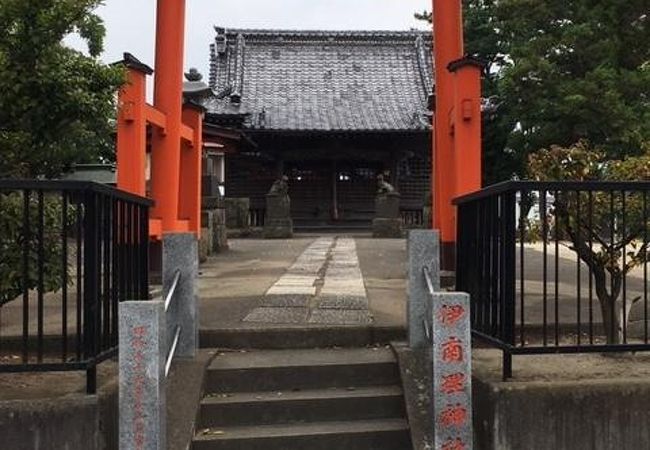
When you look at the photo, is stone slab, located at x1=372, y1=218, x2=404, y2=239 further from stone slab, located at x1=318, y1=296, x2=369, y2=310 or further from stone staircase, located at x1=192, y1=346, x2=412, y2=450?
stone staircase, located at x1=192, y1=346, x2=412, y2=450

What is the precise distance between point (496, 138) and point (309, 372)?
21.3m

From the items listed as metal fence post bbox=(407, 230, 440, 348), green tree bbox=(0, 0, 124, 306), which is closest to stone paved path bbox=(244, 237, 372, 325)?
metal fence post bbox=(407, 230, 440, 348)

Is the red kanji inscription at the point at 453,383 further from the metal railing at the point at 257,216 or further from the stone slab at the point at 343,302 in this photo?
the metal railing at the point at 257,216

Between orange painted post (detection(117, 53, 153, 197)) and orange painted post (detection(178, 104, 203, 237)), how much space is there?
224 cm

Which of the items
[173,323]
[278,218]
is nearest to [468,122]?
[173,323]

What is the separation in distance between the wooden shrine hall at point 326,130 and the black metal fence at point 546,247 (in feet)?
59.0

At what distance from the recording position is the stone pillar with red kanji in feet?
12.4

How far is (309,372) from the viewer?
15.3 ft

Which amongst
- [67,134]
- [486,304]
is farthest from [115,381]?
[486,304]

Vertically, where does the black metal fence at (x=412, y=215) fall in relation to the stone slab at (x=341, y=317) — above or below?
above

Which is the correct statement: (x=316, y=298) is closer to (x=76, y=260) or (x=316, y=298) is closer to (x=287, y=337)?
(x=287, y=337)

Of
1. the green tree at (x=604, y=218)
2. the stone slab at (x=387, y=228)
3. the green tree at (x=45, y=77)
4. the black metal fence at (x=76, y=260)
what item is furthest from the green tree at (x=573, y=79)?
the black metal fence at (x=76, y=260)

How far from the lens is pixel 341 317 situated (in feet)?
18.4

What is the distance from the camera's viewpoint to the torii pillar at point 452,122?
7.27m
